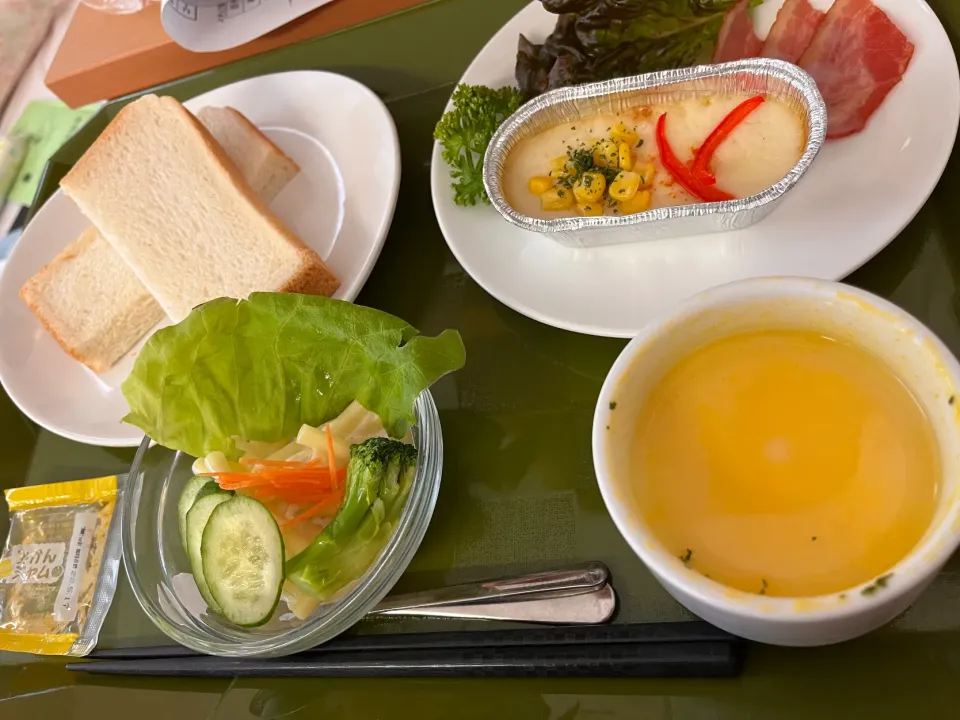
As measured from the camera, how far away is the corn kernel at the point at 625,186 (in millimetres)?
1123

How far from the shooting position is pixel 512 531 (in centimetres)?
106

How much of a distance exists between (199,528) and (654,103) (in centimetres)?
95

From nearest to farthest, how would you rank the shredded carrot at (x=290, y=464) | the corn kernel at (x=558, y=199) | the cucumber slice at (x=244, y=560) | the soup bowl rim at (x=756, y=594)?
the soup bowl rim at (x=756, y=594), the cucumber slice at (x=244, y=560), the shredded carrot at (x=290, y=464), the corn kernel at (x=558, y=199)

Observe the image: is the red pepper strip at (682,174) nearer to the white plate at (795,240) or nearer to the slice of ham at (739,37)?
the white plate at (795,240)

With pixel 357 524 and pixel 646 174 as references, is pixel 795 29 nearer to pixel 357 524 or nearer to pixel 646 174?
pixel 646 174

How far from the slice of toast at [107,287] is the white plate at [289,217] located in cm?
4

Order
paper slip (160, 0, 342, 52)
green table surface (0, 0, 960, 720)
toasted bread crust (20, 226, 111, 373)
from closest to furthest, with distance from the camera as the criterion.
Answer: green table surface (0, 0, 960, 720)
toasted bread crust (20, 226, 111, 373)
paper slip (160, 0, 342, 52)

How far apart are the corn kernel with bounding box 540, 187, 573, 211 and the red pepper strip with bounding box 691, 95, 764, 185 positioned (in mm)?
190

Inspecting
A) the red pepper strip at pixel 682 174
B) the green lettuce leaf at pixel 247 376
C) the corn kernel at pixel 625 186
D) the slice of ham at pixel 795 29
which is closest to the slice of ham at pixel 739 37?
the slice of ham at pixel 795 29

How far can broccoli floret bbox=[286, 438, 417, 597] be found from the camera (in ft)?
3.26

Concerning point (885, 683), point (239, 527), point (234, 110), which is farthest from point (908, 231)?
point (234, 110)

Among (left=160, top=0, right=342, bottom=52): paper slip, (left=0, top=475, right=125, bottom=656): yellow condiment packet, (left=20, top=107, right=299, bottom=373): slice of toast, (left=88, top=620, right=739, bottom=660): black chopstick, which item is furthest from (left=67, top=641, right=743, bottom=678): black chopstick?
(left=160, top=0, right=342, bottom=52): paper slip

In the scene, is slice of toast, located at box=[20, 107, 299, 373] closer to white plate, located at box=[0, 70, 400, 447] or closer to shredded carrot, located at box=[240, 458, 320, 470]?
white plate, located at box=[0, 70, 400, 447]

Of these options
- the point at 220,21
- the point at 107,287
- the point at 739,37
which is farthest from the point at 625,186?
the point at 220,21
